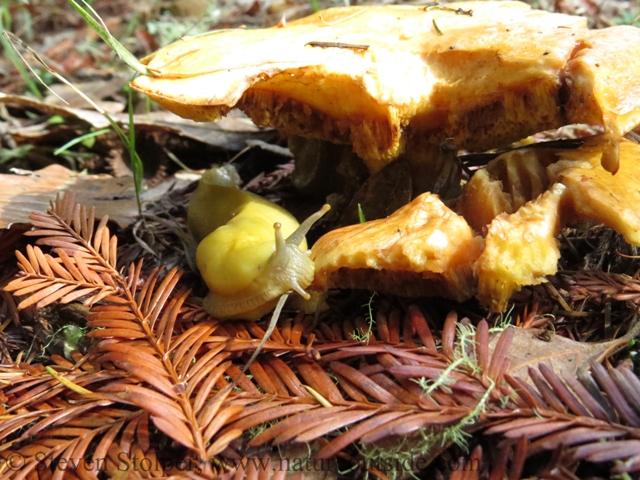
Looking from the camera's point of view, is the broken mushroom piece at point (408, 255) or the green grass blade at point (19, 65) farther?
the green grass blade at point (19, 65)

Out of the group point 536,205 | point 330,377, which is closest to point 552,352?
point 536,205

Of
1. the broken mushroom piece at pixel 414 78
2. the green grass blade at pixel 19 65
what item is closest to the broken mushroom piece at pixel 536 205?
the broken mushroom piece at pixel 414 78

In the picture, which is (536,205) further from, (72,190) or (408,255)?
(72,190)

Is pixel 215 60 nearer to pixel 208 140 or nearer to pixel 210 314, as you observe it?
pixel 210 314

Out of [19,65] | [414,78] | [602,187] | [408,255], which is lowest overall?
[408,255]

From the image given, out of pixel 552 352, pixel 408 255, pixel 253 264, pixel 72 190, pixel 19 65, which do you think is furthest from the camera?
pixel 19 65

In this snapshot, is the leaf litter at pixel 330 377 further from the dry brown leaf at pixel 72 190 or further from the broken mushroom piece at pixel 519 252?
the dry brown leaf at pixel 72 190
